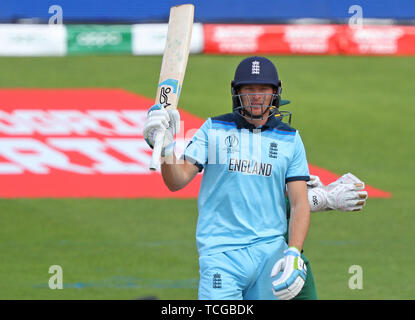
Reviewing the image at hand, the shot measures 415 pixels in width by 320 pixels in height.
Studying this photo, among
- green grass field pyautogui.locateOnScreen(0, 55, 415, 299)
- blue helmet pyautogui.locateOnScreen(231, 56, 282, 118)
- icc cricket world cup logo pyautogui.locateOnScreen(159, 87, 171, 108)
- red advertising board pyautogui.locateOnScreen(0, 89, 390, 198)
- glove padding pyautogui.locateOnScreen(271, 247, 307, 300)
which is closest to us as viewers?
glove padding pyautogui.locateOnScreen(271, 247, 307, 300)

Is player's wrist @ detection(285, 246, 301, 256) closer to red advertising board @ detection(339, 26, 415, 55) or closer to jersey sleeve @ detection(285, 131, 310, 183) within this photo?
jersey sleeve @ detection(285, 131, 310, 183)

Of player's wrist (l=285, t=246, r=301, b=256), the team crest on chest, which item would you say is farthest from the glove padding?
the team crest on chest

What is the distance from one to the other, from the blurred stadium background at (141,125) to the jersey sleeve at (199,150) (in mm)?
4131

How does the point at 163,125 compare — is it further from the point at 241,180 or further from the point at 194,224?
the point at 194,224

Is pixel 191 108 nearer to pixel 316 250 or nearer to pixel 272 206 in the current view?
pixel 316 250

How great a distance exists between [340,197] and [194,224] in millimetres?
6645

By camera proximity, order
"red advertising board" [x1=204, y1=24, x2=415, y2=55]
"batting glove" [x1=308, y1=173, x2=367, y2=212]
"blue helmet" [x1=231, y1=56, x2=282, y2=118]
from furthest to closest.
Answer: "red advertising board" [x1=204, y1=24, x2=415, y2=55]
"batting glove" [x1=308, y1=173, x2=367, y2=212]
"blue helmet" [x1=231, y1=56, x2=282, y2=118]

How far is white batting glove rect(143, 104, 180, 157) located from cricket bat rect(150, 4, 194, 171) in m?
0.32

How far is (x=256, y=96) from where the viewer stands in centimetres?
599

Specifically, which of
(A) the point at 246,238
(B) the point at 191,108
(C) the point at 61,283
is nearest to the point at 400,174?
(B) the point at 191,108

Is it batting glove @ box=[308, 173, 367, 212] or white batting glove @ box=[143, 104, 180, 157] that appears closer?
white batting glove @ box=[143, 104, 180, 157]

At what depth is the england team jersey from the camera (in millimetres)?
5809

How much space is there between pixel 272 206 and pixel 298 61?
66.8 feet

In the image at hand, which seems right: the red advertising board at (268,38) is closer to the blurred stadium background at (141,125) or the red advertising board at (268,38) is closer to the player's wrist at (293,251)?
the blurred stadium background at (141,125)
